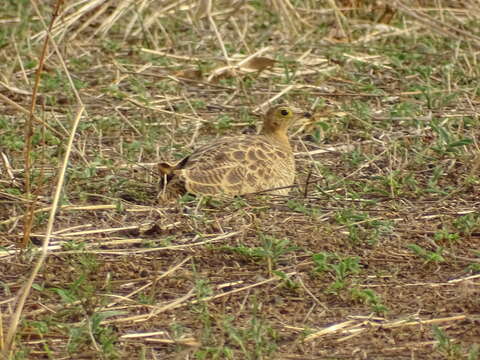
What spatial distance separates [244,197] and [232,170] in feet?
0.57

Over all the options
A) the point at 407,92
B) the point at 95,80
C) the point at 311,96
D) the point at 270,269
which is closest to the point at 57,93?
the point at 95,80

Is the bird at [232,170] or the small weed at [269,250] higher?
the small weed at [269,250]

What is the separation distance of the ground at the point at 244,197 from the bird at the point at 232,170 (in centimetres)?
11

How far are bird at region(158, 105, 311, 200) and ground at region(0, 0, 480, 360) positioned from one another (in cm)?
11

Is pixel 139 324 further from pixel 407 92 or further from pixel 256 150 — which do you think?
pixel 407 92

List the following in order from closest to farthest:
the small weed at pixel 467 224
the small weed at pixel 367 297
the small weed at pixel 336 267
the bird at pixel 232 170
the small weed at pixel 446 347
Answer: the small weed at pixel 446 347, the small weed at pixel 367 297, the small weed at pixel 336 267, the small weed at pixel 467 224, the bird at pixel 232 170

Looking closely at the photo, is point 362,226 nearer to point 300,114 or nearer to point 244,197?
point 244,197

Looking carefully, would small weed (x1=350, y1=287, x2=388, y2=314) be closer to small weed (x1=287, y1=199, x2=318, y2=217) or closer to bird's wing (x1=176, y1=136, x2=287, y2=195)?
small weed (x1=287, y1=199, x2=318, y2=217)

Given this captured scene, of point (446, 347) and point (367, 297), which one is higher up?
point (446, 347)

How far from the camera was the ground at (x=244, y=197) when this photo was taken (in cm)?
457

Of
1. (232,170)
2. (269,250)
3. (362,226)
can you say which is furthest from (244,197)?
(269,250)

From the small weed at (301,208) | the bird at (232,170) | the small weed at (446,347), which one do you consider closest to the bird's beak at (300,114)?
the bird at (232,170)

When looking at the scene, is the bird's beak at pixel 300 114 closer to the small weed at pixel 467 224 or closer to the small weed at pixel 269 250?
the small weed at pixel 467 224

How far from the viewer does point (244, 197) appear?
629 centimetres
